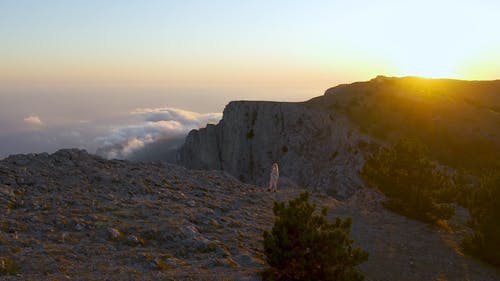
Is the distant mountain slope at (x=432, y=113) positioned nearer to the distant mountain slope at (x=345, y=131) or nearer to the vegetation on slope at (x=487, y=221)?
the distant mountain slope at (x=345, y=131)

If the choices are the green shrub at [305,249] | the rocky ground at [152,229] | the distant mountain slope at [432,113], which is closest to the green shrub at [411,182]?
the rocky ground at [152,229]

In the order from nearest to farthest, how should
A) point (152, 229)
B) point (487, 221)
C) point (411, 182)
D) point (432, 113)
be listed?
point (152, 229) < point (487, 221) < point (411, 182) < point (432, 113)

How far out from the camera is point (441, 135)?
199 ft

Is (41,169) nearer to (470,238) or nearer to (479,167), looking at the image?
(470,238)

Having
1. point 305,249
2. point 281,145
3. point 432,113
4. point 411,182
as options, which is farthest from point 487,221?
point 281,145

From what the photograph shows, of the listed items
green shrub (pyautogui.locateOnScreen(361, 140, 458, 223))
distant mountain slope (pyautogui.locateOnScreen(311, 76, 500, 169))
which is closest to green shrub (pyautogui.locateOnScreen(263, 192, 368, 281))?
green shrub (pyautogui.locateOnScreen(361, 140, 458, 223))

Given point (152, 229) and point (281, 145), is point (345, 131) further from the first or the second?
point (152, 229)

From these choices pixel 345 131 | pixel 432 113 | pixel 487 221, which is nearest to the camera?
pixel 487 221

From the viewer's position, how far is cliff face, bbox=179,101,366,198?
61.2 meters

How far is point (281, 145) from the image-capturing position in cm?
6994

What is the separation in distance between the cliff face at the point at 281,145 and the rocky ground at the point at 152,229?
108ft

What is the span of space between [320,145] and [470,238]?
45322 millimetres

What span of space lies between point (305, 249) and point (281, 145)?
57031mm

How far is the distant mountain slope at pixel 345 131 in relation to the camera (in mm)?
58094
